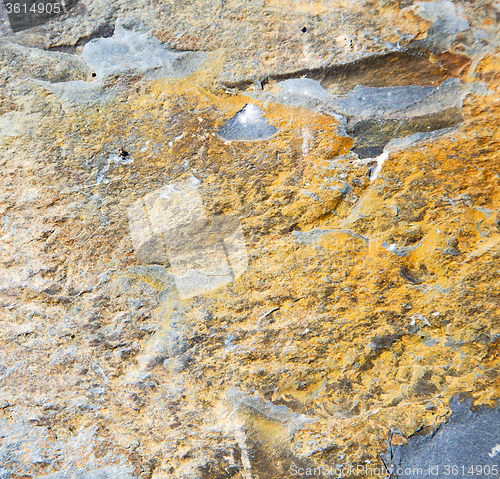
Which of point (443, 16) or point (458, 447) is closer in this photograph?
point (443, 16)

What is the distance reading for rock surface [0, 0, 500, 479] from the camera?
88cm

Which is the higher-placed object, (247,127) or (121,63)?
(121,63)

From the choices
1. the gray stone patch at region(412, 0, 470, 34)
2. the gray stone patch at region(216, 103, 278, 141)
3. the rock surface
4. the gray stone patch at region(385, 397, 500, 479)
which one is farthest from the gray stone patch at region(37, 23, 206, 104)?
the gray stone patch at region(385, 397, 500, 479)

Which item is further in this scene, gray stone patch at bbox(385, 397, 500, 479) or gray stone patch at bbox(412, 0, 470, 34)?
gray stone patch at bbox(385, 397, 500, 479)

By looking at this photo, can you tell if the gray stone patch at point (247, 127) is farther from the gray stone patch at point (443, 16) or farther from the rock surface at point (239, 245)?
the gray stone patch at point (443, 16)

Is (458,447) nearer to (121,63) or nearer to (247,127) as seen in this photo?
(247,127)

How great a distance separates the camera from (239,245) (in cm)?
91

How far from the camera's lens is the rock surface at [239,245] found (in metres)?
0.88

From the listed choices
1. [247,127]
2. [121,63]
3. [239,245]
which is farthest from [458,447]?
[121,63]

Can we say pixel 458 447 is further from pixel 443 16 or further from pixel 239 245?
pixel 443 16

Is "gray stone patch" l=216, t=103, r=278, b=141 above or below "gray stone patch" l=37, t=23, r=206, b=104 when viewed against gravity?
below

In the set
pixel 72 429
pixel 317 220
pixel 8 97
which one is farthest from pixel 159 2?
pixel 72 429

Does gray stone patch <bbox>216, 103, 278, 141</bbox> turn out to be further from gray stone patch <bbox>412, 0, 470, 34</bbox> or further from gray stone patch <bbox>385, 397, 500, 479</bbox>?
gray stone patch <bbox>385, 397, 500, 479</bbox>

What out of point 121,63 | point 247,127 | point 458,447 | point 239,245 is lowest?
point 458,447
